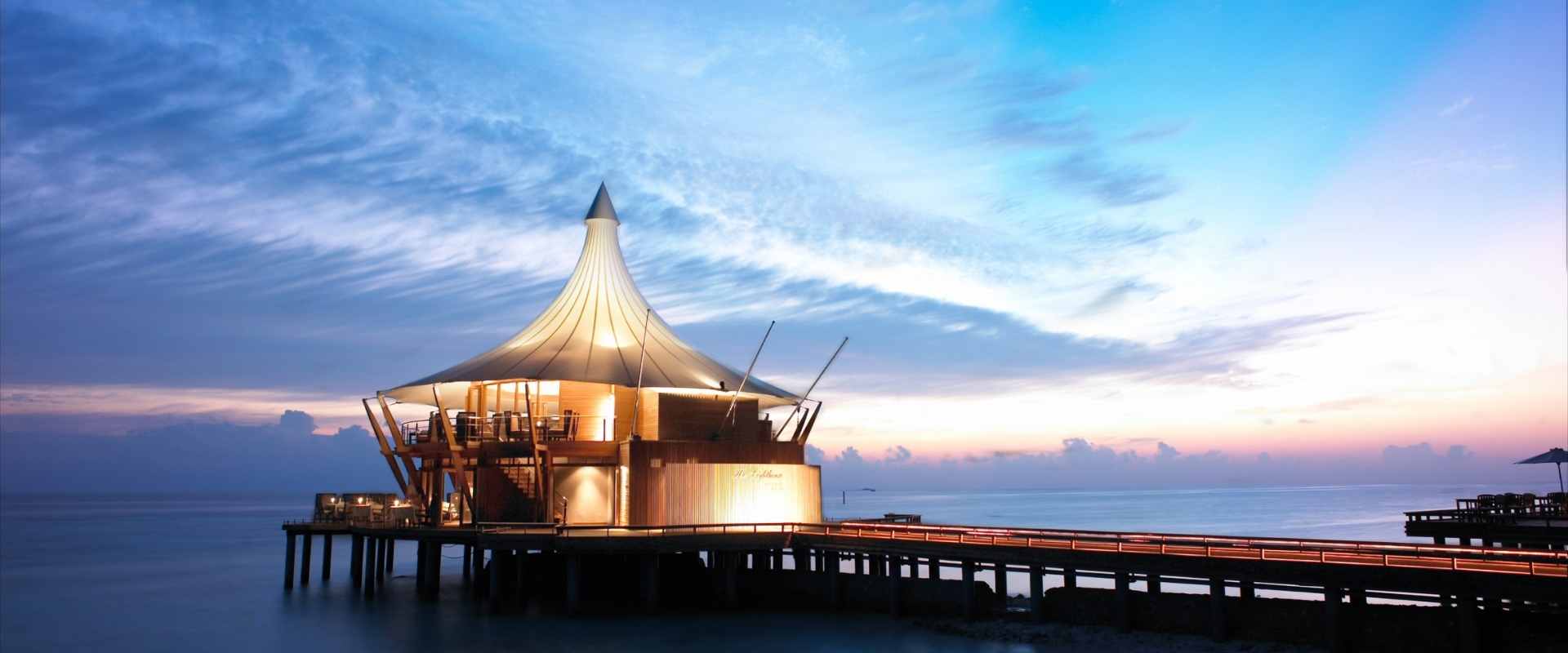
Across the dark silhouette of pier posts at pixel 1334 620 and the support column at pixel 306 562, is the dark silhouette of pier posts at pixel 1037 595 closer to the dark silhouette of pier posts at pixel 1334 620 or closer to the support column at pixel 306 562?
the dark silhouette of pier posts at pixel 1334 620

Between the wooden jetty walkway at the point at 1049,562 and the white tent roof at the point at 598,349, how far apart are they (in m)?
5.50

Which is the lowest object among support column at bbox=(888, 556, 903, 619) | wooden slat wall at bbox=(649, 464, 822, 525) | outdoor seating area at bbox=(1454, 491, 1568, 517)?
support column at bbox=(888, 556, 903, 619)

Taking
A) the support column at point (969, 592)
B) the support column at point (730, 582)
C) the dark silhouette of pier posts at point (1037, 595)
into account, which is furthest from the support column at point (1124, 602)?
the support column at point (730, 582)

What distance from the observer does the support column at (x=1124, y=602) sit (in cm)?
2391

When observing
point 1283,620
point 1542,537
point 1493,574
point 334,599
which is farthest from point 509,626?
point 1542,537

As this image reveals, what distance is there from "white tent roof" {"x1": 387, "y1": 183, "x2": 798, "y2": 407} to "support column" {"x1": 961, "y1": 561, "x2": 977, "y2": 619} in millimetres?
13339

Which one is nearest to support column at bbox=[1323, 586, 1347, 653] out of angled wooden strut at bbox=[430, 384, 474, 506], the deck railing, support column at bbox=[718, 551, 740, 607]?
the deck railing

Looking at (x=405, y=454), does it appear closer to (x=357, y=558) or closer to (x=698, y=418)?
(x=357, y=558)

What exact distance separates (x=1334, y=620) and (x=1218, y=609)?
2.29 meters

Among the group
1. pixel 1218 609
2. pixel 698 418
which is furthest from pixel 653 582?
pixel 1218 609

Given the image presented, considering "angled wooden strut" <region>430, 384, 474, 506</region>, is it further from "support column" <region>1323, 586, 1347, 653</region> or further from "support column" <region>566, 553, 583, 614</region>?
"support column" <region>1323, 586, 1347, 653</region>

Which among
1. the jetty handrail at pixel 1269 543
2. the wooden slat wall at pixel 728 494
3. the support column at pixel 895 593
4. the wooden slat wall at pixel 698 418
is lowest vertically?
the support column at pixel 895 593

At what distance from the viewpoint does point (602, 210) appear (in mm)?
44781

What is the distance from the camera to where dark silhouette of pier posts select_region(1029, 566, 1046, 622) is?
998 inches
